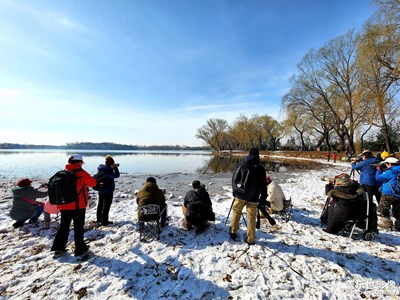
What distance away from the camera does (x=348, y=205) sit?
4137mm

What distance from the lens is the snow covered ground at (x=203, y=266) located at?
2.77 m

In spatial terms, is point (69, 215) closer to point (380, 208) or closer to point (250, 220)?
point (250, 220)

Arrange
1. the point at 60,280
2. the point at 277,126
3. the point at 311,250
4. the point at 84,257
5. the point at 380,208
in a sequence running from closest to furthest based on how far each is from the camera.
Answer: the point at 60,280 < the point at 84,257 < the point at 311,250 < the point at 380,208 < the point at 277,126

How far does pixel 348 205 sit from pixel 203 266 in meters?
3.38

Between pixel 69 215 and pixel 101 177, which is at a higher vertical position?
pixel 101 177

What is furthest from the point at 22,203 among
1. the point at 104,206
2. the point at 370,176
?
the point at 370,176

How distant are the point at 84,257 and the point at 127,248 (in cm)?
76

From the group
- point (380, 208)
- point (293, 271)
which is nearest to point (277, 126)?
point (380, 208)

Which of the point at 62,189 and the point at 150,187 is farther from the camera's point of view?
the point at 150,187

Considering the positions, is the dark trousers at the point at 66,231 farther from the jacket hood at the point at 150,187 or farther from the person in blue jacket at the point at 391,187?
the person in blue jacket at the point at 391,187

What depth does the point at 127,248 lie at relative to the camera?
3934mm

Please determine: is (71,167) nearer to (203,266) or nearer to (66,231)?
(66,231)

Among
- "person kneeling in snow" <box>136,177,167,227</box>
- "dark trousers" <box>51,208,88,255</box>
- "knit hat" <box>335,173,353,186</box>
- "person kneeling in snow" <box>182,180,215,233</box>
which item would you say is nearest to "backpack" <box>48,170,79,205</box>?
"dark trousers" <box>51,208,88,255</box>

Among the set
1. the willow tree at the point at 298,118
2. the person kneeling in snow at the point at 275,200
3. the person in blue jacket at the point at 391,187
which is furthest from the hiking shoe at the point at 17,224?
the willow tree at the point at 298,118
